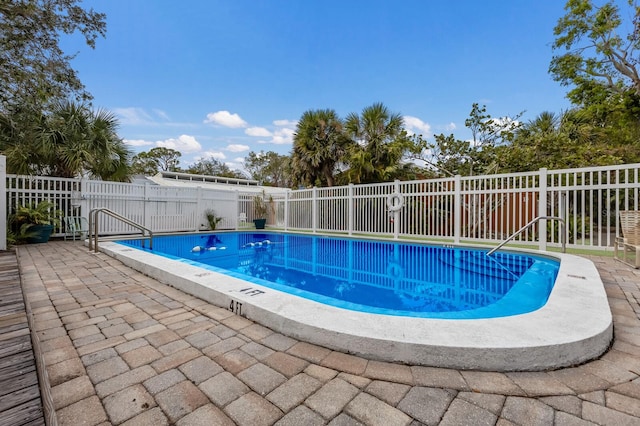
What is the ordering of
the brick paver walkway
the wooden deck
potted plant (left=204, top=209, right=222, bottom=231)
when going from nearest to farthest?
the wooden deck, the brick paver walkway, potted plant (left=204, top=209, right=222, bottom=231)

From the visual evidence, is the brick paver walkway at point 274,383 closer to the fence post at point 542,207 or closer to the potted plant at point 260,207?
the fence post at point 542,207

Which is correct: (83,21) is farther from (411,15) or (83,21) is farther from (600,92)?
(600,92)

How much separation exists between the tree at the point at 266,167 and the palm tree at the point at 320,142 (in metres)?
21.6

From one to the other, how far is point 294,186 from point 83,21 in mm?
10446

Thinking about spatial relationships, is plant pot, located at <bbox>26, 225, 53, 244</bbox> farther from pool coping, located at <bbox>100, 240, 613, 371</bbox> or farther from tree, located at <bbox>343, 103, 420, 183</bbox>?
tree, located at <bbox>343, 103, 420, 183</bbox>

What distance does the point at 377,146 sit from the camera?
12469 mm

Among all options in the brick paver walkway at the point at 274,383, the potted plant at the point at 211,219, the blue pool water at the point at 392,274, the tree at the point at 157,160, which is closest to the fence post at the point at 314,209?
the blue pool water at the point at 392,274

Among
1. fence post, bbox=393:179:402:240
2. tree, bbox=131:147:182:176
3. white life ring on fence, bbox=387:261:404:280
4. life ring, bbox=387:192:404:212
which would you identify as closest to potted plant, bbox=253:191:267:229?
life ring, bbox=387:192:404:212

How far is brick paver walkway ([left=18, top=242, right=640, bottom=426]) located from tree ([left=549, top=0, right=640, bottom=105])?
1534 cm

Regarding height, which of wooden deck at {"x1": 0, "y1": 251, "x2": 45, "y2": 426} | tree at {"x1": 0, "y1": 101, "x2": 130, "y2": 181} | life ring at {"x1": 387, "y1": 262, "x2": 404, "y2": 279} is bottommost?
life ring at {"x1": 387, "y1": 262, "x2": 404, "y2": 279}

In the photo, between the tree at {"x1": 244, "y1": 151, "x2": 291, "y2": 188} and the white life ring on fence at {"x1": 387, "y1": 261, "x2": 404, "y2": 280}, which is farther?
the tree at {"x1": 244, "y1": 151, "x2": 291, "y2": 188}

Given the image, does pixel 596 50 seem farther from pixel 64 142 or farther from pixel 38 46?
pixel 64 142

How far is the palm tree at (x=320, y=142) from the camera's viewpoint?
44.4ft

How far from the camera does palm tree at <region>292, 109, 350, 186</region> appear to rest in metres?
13.5
